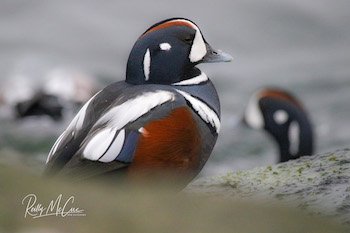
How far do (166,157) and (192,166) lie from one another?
118 millimetres

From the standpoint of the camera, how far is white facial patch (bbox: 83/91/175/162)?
4.83 metres

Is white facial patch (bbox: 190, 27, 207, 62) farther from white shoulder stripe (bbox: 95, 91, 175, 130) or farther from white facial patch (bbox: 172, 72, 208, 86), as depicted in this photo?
white shoulder stripe (bbox: 95, 91, 175, 130)

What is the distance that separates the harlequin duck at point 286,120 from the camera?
10844 millimetres

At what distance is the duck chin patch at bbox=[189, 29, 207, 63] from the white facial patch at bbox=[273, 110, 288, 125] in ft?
17.6

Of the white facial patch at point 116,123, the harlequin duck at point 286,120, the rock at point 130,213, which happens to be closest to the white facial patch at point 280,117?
the harlequin duck at point 286,120

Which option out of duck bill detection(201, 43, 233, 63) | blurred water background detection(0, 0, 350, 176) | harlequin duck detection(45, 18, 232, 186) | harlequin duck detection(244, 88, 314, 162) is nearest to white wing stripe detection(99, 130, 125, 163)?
harlequin duck detection(45, 18, 232, 186)

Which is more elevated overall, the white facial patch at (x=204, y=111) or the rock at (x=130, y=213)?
the rock at (x=130, y=213)

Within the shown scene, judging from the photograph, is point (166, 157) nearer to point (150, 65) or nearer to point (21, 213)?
point (150, 65)

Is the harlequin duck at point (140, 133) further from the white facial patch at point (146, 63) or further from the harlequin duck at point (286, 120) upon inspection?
the harlequin duck at point (286, 120)

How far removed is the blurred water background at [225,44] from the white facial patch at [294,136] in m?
2.19

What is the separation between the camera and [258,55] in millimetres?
16484

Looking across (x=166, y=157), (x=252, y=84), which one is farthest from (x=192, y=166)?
(x=252, y=84)

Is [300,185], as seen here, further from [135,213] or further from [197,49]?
[135,213]
